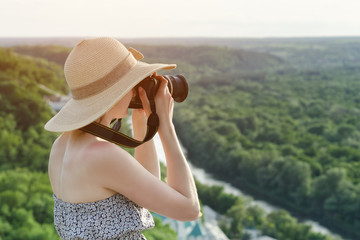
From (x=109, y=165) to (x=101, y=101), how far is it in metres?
0.12

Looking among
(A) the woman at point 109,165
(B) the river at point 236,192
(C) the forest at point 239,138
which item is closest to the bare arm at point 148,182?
(A) the woman at point 109,165

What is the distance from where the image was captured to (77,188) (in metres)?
0.83

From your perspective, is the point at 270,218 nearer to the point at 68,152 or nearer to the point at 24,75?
the point at 24,75

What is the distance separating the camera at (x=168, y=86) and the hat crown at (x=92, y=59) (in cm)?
6

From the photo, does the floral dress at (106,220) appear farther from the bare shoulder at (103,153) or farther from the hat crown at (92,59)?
the hat crown at (92,59)

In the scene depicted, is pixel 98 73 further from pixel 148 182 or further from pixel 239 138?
pixel 239 138

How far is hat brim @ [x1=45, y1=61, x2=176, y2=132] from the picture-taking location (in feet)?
2.71

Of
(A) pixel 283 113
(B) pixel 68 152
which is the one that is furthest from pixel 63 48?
(B) pixel 68 152

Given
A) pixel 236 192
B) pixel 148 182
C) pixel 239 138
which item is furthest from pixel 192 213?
pixel 239 138

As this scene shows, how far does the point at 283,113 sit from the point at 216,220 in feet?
47.2

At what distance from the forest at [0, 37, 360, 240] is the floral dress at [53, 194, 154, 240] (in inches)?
14.7

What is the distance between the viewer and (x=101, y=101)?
0.84 m

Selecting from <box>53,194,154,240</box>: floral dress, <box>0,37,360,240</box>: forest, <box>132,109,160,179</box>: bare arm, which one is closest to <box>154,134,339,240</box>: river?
<box>0,37,360,240</box>: forest

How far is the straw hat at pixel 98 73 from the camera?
841 millimetres
